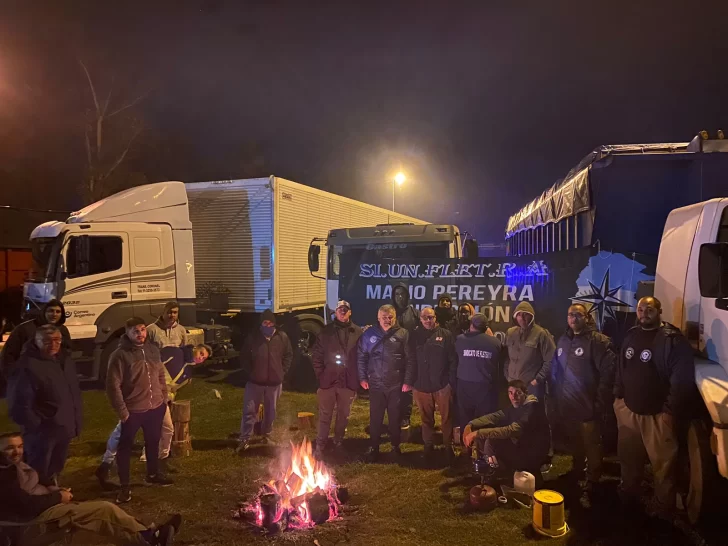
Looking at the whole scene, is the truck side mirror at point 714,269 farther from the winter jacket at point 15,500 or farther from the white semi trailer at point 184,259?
the white semi trailer at point 184,259

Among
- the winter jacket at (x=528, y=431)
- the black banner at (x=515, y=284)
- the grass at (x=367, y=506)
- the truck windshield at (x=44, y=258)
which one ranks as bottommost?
the grass at (x=367, y=506)

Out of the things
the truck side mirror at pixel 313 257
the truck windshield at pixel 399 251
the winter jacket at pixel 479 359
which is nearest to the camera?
the winter jacket at pixel 479 359

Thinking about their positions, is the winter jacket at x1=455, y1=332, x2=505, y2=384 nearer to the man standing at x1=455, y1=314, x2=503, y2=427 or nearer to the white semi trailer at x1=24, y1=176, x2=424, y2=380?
the man standing at x1=455, y1=314, x2=503, y2=427

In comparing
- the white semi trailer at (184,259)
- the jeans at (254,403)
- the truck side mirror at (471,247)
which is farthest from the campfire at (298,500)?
the truck side mirror at (471,247)

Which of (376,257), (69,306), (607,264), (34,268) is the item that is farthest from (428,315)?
(34,268)

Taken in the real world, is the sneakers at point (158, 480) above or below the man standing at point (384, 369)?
below

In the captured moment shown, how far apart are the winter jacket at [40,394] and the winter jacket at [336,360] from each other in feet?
8.86

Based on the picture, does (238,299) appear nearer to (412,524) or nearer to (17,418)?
(17,418)

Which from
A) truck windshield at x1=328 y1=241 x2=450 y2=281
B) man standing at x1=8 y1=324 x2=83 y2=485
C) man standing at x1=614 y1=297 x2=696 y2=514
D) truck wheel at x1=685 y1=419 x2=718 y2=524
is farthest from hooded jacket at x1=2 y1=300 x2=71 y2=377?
truck wheel at x1=685 y1=419 x2=718 y2=524

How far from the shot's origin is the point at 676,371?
4.29 meters

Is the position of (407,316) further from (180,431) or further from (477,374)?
(180,431)

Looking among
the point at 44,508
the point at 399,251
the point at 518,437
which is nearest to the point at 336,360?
the point at 518,437

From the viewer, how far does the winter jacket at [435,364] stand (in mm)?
6145

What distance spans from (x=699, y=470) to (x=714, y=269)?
1696mm
